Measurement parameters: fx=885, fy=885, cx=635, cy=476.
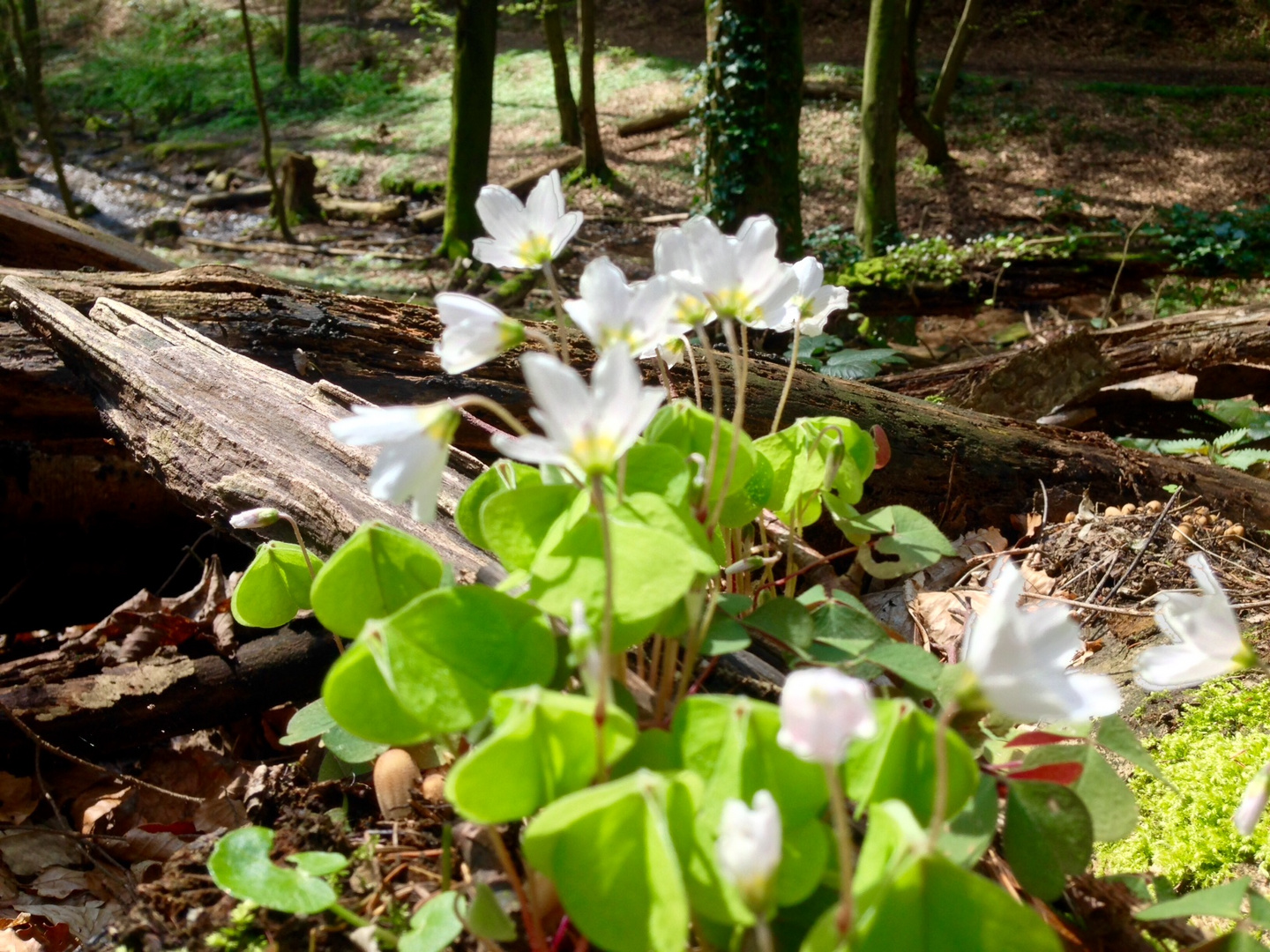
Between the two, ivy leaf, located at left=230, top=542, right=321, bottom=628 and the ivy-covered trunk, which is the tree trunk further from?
ivy leaf, located at left=230, top=542, right=321, bottom=628

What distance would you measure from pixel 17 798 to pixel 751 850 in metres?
2.46

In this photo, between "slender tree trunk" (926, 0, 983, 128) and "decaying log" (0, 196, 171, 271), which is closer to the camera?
"decaying log" (0, 196, 171, 271)

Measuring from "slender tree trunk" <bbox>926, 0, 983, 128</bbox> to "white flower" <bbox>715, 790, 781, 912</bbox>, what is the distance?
1236cm

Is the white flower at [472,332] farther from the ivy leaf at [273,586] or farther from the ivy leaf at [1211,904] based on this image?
the ivy leaf at [1211,904]

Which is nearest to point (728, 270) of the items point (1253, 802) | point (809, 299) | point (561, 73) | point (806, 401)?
point (809, 299)

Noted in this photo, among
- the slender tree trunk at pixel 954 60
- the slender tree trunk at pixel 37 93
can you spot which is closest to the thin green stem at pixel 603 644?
the slender tree trunk at pixel 37 93

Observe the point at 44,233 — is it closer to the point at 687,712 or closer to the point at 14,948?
the point at 14,948

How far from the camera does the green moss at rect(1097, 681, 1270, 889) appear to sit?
1480 millimetres

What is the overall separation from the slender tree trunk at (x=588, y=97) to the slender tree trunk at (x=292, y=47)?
10.4m

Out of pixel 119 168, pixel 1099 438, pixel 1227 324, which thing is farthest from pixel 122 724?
pixel 119 168

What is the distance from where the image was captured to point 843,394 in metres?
2.80

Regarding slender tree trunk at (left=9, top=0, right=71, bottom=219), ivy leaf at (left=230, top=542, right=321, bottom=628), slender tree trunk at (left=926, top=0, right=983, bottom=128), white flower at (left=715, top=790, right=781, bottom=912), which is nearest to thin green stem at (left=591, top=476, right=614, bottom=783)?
white flower at (left=715, top=790, right=781, bottom=912)

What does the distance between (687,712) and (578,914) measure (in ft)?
0.63

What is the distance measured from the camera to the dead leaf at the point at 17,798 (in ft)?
7.48
